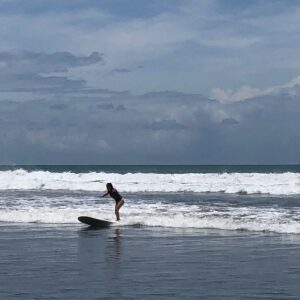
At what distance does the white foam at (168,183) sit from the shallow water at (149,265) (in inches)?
937

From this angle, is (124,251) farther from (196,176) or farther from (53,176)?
(53,176)

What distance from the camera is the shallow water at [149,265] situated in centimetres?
1134

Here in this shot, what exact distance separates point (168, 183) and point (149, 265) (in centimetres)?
3739

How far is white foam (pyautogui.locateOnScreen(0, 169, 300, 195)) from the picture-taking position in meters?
45.2

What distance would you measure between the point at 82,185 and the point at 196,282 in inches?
1587

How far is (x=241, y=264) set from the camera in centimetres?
1406

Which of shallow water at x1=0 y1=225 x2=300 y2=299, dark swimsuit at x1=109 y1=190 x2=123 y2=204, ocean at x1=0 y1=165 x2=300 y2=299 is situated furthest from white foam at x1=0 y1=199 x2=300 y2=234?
shallow water at x1=0 y1=225 x2=300 y2=299

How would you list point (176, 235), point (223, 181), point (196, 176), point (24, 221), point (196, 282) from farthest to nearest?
point (196, 176) → point (223, 181) → point (24, 221) → point (176, 235) → point (196, 282)

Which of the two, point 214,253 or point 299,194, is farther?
point 299,194

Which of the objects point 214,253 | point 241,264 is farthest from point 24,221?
point 241,264

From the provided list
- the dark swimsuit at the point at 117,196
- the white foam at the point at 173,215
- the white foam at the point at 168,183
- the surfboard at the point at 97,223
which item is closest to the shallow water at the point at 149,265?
the white foam at the point at 173,215

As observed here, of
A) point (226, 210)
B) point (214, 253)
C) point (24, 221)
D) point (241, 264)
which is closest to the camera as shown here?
point (241, 264)

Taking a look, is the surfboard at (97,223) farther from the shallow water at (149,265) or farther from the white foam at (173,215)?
the shallow water at (149,265)

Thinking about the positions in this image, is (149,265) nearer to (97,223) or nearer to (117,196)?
(97,223)
